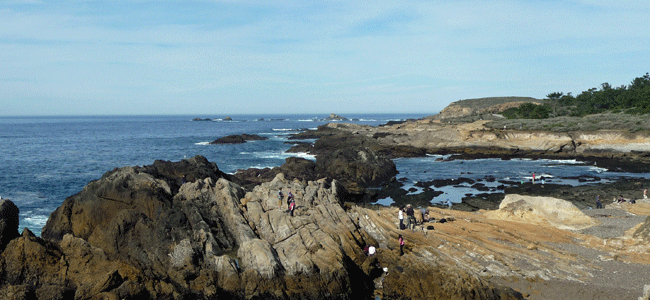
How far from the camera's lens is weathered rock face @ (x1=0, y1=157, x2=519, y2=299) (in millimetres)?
19312

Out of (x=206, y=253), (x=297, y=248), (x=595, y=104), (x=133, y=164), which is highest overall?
(x=595, y=104)

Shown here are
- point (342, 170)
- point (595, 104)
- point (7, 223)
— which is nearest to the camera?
point (7, 223)

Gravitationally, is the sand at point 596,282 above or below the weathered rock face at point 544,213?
below

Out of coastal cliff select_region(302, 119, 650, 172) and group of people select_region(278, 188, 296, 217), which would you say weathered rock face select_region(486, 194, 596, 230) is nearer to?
group of people select_region(278, 188, 296, 217)

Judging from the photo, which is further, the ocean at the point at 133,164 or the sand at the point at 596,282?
the ocean at the point at 133,164

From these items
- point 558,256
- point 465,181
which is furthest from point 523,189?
point 558,256

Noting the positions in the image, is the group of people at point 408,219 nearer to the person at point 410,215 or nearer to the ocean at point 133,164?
the person at point 410,215

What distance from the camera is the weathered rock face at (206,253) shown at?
19312 mm

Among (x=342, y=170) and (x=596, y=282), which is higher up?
(x=342, y=170)

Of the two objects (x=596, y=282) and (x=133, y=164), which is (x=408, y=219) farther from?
(x=133, y=164)

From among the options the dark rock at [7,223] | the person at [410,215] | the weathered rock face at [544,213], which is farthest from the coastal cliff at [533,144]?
the dark rock at [7,223]

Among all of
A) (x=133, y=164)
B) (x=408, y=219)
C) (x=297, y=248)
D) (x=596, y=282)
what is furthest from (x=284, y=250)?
(x=133, y=164)

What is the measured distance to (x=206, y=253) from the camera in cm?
2155

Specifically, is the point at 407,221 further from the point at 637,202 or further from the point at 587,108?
the point at 587,108
